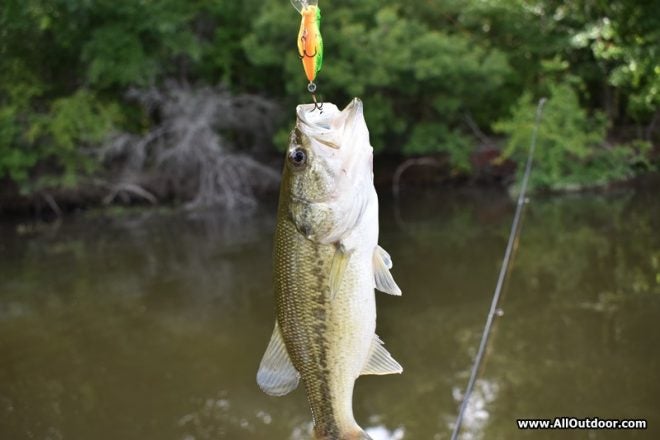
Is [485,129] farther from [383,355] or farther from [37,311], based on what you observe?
[383,355]

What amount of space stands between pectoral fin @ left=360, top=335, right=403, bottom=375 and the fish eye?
61cm

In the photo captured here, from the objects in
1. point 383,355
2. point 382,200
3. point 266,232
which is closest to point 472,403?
point 383,355

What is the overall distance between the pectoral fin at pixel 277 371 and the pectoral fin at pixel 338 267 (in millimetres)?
242

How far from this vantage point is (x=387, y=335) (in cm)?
634

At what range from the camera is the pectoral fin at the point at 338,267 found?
1.98 meters

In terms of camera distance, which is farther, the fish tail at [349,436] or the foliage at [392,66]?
the foliage at [392,66]

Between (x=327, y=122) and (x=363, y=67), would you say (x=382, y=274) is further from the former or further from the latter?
(x=363, y=67)

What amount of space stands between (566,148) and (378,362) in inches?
503

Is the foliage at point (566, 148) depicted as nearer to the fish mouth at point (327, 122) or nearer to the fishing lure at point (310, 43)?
A: the fishing lure at point (310, 43)

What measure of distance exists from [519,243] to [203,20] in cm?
1117

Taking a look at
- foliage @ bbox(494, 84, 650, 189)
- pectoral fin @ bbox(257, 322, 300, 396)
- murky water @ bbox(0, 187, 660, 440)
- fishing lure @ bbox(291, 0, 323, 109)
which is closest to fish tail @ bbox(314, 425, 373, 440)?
pectoral fin @ bbox(257, 322, 300, 396)

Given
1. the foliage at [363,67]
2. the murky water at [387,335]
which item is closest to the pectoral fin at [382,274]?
the murky water at [387,335]

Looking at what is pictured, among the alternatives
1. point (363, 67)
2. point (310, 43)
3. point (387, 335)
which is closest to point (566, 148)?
point (363, 67)

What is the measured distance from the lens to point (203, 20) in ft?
55.9
